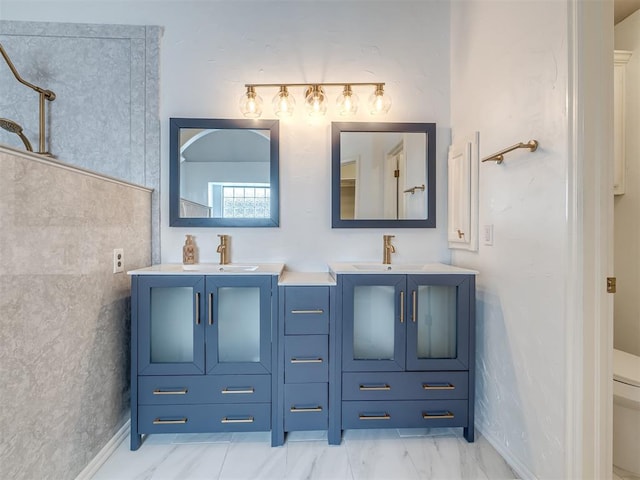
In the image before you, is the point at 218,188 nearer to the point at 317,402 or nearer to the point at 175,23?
the point at 175,23

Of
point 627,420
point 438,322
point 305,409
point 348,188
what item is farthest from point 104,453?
point 627,420

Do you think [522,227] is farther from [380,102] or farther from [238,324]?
[238,324]

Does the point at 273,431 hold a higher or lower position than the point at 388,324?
lower

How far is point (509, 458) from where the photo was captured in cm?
140

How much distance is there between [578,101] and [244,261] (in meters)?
1.81

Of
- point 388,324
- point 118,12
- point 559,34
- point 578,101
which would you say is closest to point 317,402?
point 388,324

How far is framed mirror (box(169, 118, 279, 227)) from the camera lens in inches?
75.5

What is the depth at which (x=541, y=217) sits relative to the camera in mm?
1235

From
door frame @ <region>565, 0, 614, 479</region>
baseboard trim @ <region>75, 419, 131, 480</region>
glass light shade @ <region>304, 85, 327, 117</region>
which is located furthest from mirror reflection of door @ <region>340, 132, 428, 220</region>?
baseboard trim @ <region>75, 419, 131, 480</region>

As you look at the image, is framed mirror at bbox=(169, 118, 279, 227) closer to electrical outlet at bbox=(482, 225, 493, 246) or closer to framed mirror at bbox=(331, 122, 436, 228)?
framed mirror at bbox=(331, 122, 436, 228)

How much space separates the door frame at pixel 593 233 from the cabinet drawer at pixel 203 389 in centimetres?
131

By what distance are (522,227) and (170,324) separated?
176 centimetres

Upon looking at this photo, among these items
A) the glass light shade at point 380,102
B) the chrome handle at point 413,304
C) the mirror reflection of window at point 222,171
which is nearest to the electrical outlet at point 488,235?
the chrome handle at point 413,304

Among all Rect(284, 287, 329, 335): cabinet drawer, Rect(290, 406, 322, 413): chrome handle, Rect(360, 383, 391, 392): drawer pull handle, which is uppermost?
Rect(284, 287, 329, 335): cabinet drawer
